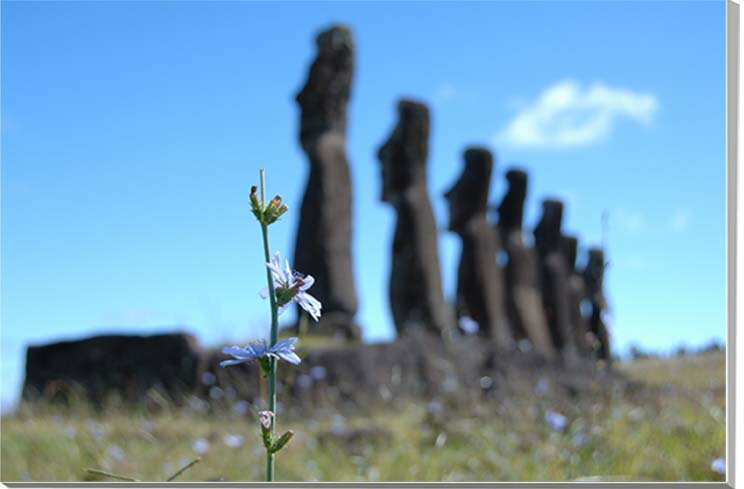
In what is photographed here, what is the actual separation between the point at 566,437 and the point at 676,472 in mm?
558

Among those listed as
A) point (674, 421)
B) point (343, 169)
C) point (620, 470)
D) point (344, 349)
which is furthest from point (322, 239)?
point (620, 470)

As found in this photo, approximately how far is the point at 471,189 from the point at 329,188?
2080 mm

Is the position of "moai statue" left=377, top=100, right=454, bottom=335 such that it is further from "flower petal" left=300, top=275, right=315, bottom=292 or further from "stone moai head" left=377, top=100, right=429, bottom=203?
"flower petal" left=300, top=275, right=315, bottom=292

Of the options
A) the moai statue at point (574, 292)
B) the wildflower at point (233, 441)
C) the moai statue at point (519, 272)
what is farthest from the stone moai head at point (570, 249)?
the wildflower at point (233, 441)

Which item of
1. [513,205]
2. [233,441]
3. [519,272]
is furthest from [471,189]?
[233,441]

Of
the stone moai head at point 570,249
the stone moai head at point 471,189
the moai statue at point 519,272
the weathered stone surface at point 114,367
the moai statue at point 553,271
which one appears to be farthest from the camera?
the stone moai head at point 570,249

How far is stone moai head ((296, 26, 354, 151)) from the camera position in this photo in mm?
8273

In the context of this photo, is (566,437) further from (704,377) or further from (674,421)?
(704,377)

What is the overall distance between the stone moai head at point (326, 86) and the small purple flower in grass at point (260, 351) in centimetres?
743

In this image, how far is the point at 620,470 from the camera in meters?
3.82

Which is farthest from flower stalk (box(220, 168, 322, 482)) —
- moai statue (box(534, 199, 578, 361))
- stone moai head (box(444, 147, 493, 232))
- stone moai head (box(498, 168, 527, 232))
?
moai statue (box(534, 199, 578, 361))

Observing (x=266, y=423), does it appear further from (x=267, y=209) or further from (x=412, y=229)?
(x=412, y=229)

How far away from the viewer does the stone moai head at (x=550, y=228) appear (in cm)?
1181

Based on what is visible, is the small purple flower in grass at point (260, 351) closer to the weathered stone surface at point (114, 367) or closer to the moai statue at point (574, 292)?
the weathered stone surface at point (114, 367)
